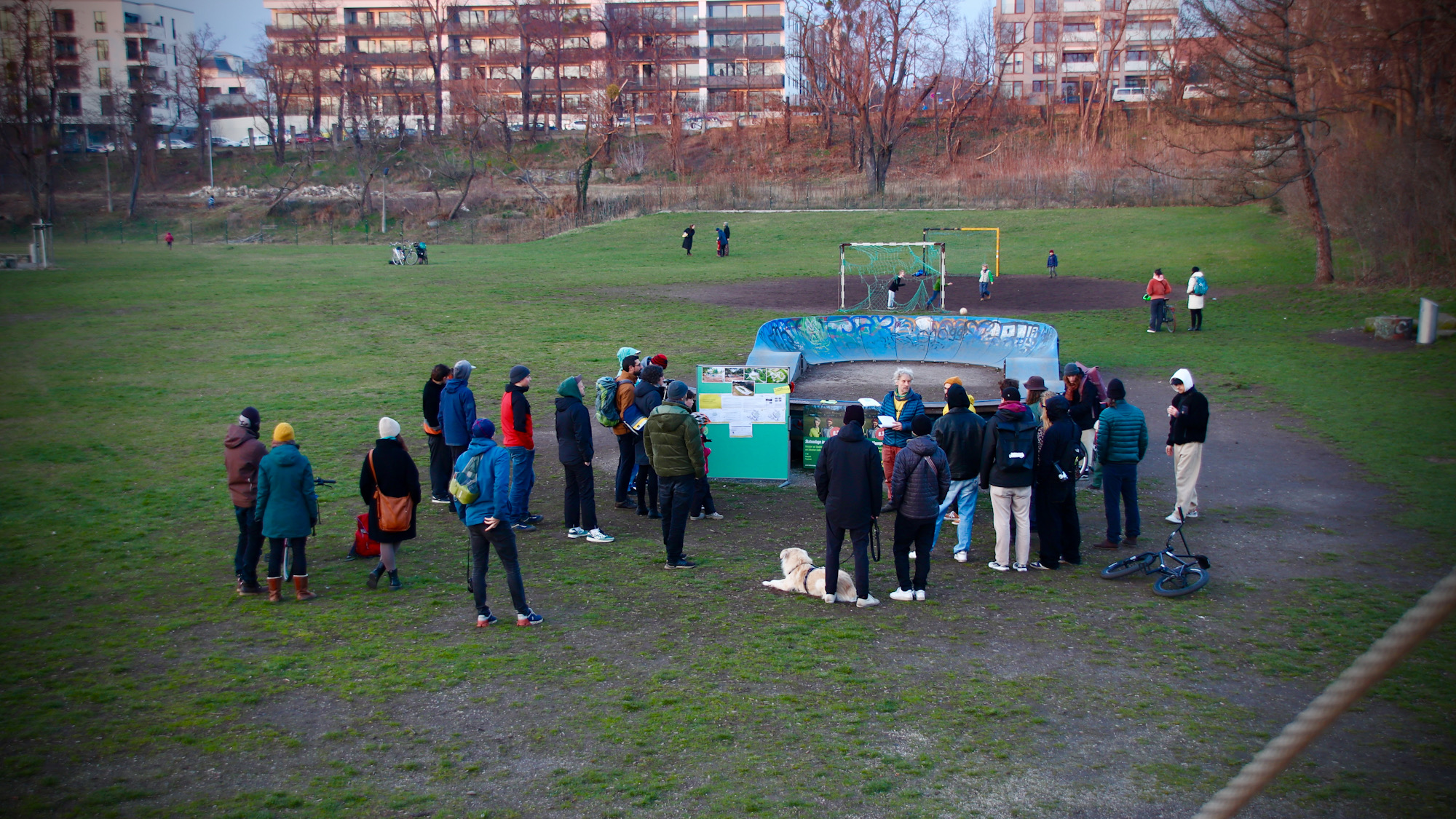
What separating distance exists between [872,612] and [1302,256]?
33.6m

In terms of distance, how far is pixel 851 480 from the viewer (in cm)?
826

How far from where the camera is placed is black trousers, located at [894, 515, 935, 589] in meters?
8.47

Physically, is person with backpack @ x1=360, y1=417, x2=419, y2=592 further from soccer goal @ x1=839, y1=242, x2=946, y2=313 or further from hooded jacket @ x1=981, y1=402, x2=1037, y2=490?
soccer goal @ x1=839, y1=242, x2=946, y2=313

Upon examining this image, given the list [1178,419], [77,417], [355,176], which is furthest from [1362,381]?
[355,176]

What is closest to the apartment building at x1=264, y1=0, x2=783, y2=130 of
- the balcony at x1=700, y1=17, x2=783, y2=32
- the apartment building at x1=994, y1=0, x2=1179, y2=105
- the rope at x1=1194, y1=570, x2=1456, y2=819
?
the balcony at x1=700, y1=17, x2=783, y2=32

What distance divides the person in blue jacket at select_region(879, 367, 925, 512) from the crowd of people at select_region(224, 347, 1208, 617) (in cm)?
3

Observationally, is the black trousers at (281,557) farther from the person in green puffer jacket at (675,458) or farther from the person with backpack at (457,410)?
the person in green puffer jacket at (675,458)

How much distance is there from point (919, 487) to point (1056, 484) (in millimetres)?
1907

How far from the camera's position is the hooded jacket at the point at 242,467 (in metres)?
8.80

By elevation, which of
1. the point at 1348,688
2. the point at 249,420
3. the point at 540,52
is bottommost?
the point at 249,420

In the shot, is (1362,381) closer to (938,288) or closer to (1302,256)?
(938,288)

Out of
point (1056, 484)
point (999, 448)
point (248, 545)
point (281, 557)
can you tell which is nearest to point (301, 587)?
point (281, 557)

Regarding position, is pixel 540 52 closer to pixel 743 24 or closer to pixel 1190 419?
pixel 743 24

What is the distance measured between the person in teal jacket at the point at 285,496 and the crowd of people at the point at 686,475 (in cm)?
1
